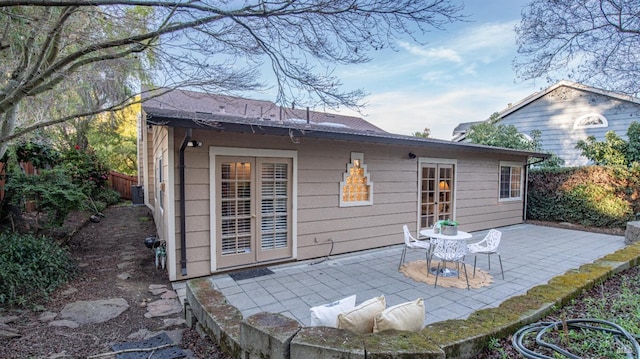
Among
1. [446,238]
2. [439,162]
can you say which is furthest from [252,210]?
[439,162]

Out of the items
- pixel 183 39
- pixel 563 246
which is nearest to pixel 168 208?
pixel 183 39

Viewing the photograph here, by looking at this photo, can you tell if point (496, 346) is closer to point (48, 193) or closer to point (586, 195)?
point (48, 193)

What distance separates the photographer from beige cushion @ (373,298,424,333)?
6.20 feet

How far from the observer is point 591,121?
10.8 meters

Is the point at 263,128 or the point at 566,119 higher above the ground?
the point at 566,119

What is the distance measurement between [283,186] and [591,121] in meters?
11.6

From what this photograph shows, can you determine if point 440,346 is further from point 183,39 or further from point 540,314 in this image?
point 183,39

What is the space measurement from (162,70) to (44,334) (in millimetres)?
2722

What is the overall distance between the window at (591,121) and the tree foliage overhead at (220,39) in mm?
11215

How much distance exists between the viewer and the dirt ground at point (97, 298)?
102 inches

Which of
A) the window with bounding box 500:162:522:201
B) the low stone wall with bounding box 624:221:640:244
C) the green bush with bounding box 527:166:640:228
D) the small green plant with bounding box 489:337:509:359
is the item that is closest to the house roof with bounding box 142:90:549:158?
the window with bounding box 500:162:522:201

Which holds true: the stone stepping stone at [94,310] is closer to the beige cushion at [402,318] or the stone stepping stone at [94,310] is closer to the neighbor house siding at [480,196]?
the beige cushion at [402,318]

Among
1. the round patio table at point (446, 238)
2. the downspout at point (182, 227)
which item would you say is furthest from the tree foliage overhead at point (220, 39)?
the round patio table at point (446, 238)

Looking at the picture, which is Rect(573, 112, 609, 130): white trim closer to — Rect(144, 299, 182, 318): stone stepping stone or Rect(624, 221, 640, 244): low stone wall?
Rect(624, 221, 640, 244): low stone wall
